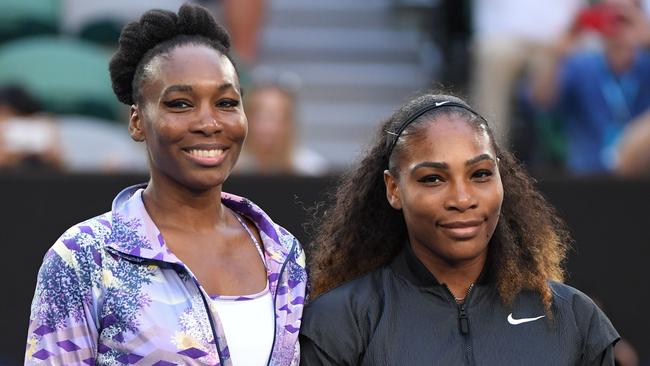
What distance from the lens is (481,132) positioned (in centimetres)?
342

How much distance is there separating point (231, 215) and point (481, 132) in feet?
2.27

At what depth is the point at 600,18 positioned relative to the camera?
7293 mm

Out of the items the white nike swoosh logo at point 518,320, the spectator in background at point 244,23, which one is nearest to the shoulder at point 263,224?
the white nike swoosh logo at point 518,320

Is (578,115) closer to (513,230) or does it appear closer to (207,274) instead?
(513,230)

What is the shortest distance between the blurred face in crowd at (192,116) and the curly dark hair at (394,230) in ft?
1.43

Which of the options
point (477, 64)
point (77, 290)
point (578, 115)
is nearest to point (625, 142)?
point (578, 115)

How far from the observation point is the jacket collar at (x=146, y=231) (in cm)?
328

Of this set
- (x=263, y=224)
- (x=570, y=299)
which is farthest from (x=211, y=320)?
(x=570, y=299)

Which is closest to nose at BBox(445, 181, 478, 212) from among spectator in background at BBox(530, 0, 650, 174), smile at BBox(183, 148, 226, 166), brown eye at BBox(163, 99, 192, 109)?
smile at BBox(183, 148, 226, 166)

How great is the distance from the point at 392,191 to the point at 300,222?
218 centimetres

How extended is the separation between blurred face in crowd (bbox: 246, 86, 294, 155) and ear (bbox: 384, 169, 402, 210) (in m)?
2.96

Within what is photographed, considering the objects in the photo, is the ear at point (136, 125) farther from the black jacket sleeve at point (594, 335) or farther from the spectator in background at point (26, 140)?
the spectator in background at point (26, 140)

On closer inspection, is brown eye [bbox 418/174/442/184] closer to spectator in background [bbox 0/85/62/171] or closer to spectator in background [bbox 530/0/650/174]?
spectator in background [bbox 0/85/62/171]

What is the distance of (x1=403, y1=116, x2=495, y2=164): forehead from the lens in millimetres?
3361
